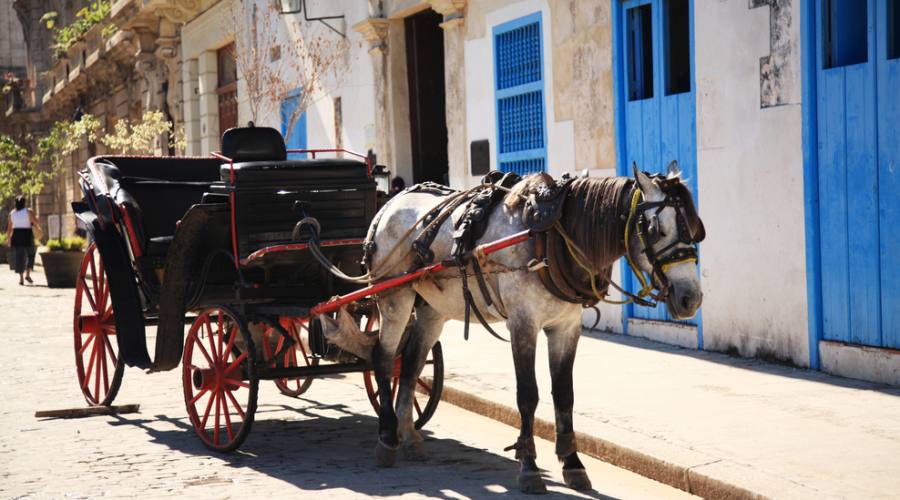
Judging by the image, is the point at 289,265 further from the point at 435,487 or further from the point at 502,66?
the point at 502,66

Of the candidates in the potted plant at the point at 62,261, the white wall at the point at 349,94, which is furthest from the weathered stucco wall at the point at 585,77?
the potted plant at the point at 62,261

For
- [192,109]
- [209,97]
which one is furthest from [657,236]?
[192,109]

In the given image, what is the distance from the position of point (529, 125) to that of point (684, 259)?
733cm

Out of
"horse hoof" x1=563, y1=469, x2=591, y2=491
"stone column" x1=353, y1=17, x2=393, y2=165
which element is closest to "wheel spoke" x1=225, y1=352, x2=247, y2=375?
"horse hoof" x1=563, y1=469, x2=591, y2=491

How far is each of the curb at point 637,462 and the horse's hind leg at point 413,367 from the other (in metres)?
0.93

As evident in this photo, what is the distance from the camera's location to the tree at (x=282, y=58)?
16.9 metres

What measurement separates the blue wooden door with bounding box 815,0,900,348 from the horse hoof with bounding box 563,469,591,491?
3095 mm

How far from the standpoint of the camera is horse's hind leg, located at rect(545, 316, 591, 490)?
5785 millimetres

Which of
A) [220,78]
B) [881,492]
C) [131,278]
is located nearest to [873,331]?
[881,492]

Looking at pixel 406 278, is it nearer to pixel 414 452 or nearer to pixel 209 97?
pixel 414 452

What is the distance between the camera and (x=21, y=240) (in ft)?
77.2

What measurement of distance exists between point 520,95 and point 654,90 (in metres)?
2.30

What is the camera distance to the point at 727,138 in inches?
372

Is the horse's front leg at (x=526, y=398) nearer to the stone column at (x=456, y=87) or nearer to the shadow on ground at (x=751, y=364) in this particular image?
the shadow on ground at (x=751, y=364)
